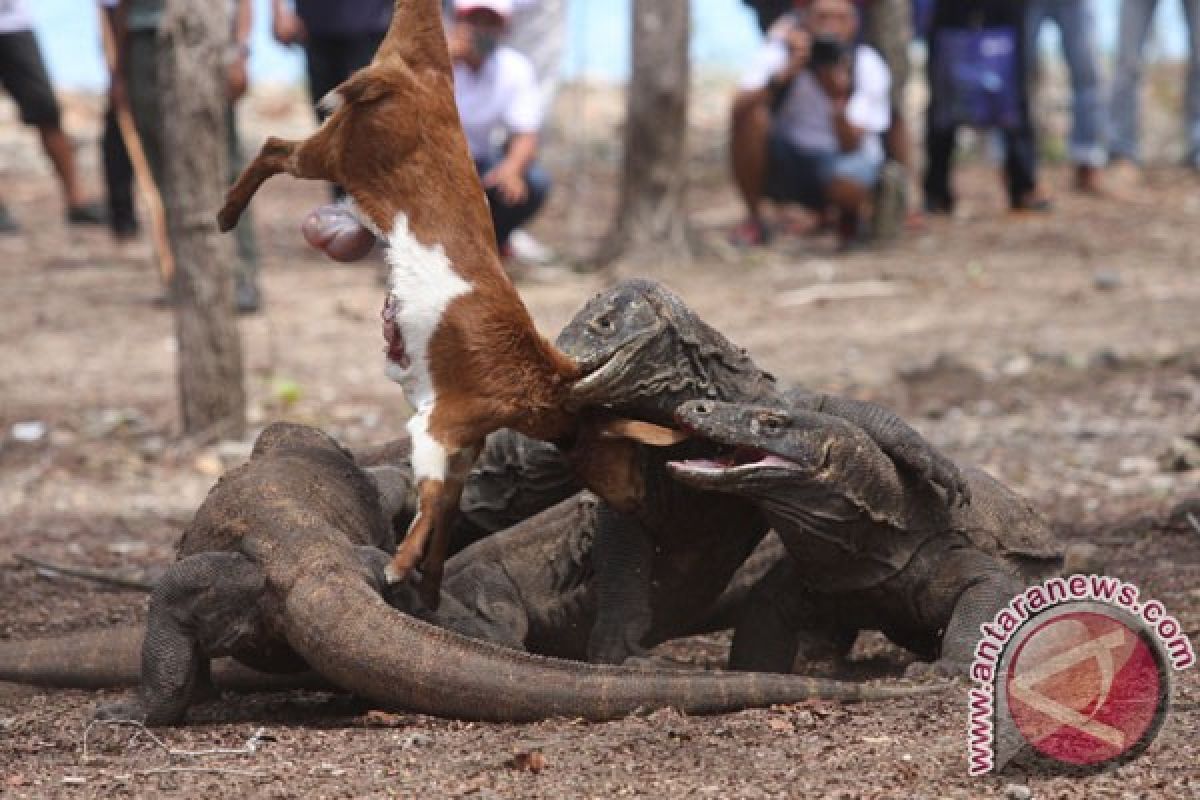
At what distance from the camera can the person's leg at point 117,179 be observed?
12609mm

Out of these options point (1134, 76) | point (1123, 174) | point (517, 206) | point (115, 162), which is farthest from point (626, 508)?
point (1123, 174)

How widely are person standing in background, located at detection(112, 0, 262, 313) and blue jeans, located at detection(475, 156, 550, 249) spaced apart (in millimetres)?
1628

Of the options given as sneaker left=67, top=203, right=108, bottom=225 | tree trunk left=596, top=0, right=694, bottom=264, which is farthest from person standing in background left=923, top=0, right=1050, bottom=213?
sneaker left=67, top=203, right=108, bottom=225

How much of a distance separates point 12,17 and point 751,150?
4.94 meters

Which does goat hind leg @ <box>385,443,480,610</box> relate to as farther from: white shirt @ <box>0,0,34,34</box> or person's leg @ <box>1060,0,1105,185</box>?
person's leg @ <box>1060,0,1105,185</box>

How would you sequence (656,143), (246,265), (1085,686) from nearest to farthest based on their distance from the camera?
(1085,686)
(246,265)
(656,143)

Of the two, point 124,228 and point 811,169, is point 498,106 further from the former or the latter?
point 124,228

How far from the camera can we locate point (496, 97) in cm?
1188

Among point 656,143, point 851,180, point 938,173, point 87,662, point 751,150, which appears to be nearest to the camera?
point 87,662

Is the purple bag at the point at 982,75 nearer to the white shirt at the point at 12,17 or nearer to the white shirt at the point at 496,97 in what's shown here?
the white shirt at the point at 496,97

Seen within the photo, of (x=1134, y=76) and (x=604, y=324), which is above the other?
(x=604, y=324)

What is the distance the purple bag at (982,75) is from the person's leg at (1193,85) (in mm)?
1759

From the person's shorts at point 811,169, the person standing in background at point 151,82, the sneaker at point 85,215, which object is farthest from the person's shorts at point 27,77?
the person's shorts at point 811,169

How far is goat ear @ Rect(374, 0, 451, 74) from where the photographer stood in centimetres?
418
